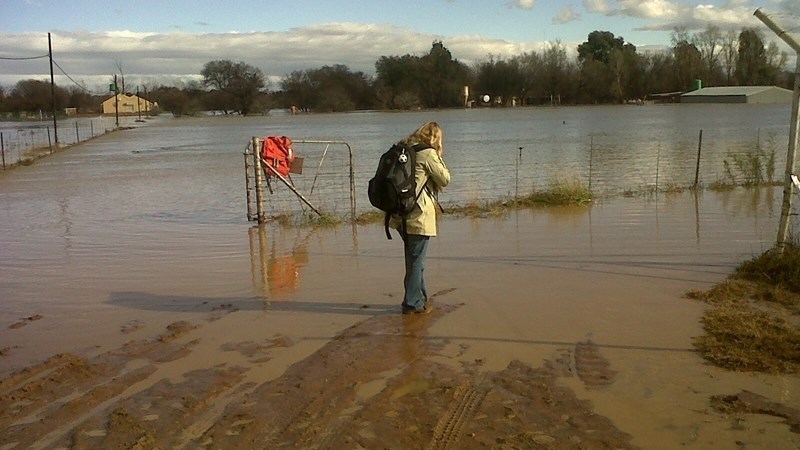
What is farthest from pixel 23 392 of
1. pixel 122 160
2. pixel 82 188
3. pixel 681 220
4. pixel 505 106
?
pixel 505 106

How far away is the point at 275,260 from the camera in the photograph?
11031 mm

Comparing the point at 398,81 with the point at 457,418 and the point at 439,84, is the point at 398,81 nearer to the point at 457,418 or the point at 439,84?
the point at 439,84

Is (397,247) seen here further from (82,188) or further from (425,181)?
(82,188)

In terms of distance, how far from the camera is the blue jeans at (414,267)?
7.50 metres

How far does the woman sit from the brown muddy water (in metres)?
0.30

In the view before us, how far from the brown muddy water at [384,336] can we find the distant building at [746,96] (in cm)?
9219

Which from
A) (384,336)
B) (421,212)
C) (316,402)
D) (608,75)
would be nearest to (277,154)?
(421,212)

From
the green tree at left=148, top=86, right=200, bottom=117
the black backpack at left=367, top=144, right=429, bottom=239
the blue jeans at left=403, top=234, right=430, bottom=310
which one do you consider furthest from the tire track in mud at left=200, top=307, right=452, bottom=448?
the green tree at left=148, top=86, right=200, bottom=117

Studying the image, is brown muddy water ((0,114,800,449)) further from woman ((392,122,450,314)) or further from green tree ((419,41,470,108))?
green tree ((419,41,470,108))

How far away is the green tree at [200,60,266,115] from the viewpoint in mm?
137875

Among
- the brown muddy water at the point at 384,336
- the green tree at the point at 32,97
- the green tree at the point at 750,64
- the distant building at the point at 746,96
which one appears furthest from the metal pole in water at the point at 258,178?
the green tree at the point at 32,97

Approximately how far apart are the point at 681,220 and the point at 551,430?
938 cm

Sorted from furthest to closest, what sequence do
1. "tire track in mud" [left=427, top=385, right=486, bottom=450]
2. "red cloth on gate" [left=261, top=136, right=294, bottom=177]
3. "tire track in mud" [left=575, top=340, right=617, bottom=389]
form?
"red cloth on gate" [left=261, top=136, right=294, bottom=177]
"tire track in mud" [left=575, top=340, right=617, bottom=389]
"tire track in mud" [left=427, top=385, right=486, bottom=450]

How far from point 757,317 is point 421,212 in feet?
10.4
